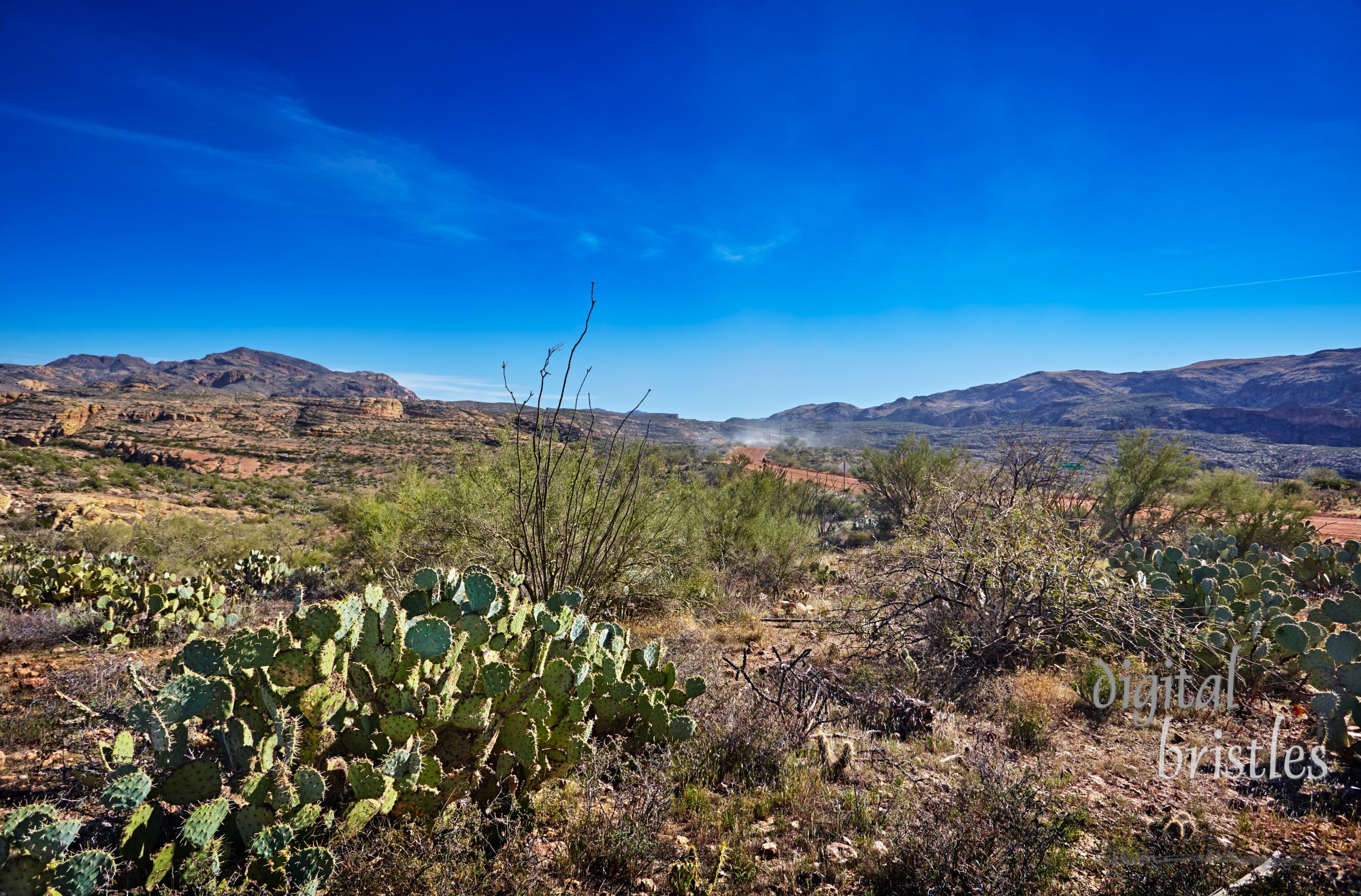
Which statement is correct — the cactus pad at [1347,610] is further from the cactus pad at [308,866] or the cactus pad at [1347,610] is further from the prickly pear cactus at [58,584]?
the prickly pear cactus at [58,584]

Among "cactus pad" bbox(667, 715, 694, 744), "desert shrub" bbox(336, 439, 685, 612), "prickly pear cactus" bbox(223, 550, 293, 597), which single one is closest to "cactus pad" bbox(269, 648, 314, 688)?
"cactus pad" bbox(667, 715, 694, 744)

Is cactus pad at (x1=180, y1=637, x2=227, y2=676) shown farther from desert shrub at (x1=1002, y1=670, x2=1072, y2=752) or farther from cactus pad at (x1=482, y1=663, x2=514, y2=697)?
desert shrub at (x1=1002, y1=670, x2=1072, y2=752)

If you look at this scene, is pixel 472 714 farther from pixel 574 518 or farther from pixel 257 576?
pixel 257 576

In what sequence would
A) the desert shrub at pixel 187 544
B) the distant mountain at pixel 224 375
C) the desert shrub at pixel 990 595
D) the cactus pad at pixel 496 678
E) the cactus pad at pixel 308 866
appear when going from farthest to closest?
1. the distant mountain at pixel 224 375
2. the desert shrub at pixel 187 544
3. the desert shrub at pixel 990 595
4. the cactus pad at pixel 496 678
5. the cactus pad at pixel 308 866

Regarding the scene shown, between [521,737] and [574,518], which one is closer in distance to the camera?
[521,737]

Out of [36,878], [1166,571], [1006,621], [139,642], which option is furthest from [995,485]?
[139,642]

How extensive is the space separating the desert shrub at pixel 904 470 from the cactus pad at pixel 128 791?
12802 millimetres

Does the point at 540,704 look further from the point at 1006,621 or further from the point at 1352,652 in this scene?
the point at 1352,652

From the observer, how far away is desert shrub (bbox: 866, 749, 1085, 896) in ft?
7.98

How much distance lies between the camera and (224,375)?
138 meters

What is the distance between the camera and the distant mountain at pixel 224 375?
12606cm

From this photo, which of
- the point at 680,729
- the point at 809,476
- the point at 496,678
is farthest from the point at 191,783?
the point at 809,476

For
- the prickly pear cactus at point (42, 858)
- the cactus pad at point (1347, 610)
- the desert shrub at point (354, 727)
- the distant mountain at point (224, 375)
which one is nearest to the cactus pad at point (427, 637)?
the desert shrub at point (354, 727)

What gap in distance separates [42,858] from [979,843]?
348 centimetres
